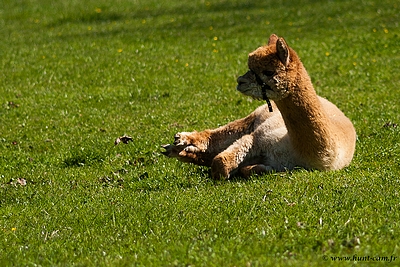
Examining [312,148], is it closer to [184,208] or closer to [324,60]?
[184,208]

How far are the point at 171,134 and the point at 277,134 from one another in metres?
3.09

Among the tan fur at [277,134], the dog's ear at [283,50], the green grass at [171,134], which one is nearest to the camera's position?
the green grass at [171,134]

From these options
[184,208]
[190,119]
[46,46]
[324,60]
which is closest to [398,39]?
[324,60]

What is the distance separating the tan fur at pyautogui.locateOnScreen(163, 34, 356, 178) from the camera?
7.79 metres

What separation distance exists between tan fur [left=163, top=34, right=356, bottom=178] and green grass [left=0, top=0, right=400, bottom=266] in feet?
0.84

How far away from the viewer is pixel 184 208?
7.13 m

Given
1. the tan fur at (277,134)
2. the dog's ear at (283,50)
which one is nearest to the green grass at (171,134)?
the tan fur at (277,134)

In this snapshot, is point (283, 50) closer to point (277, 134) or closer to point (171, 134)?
point (277, 134)

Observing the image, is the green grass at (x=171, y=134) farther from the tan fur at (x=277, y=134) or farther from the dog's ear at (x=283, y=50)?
the dog's ear at (x=283, y=50)

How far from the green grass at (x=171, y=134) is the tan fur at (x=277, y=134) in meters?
0.25

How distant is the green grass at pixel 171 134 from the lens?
19.6 feet

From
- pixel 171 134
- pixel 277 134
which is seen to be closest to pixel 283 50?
pixel 277 134

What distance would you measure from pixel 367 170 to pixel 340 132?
0.57 meters

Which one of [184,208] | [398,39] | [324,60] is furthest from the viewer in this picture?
[398,39]
